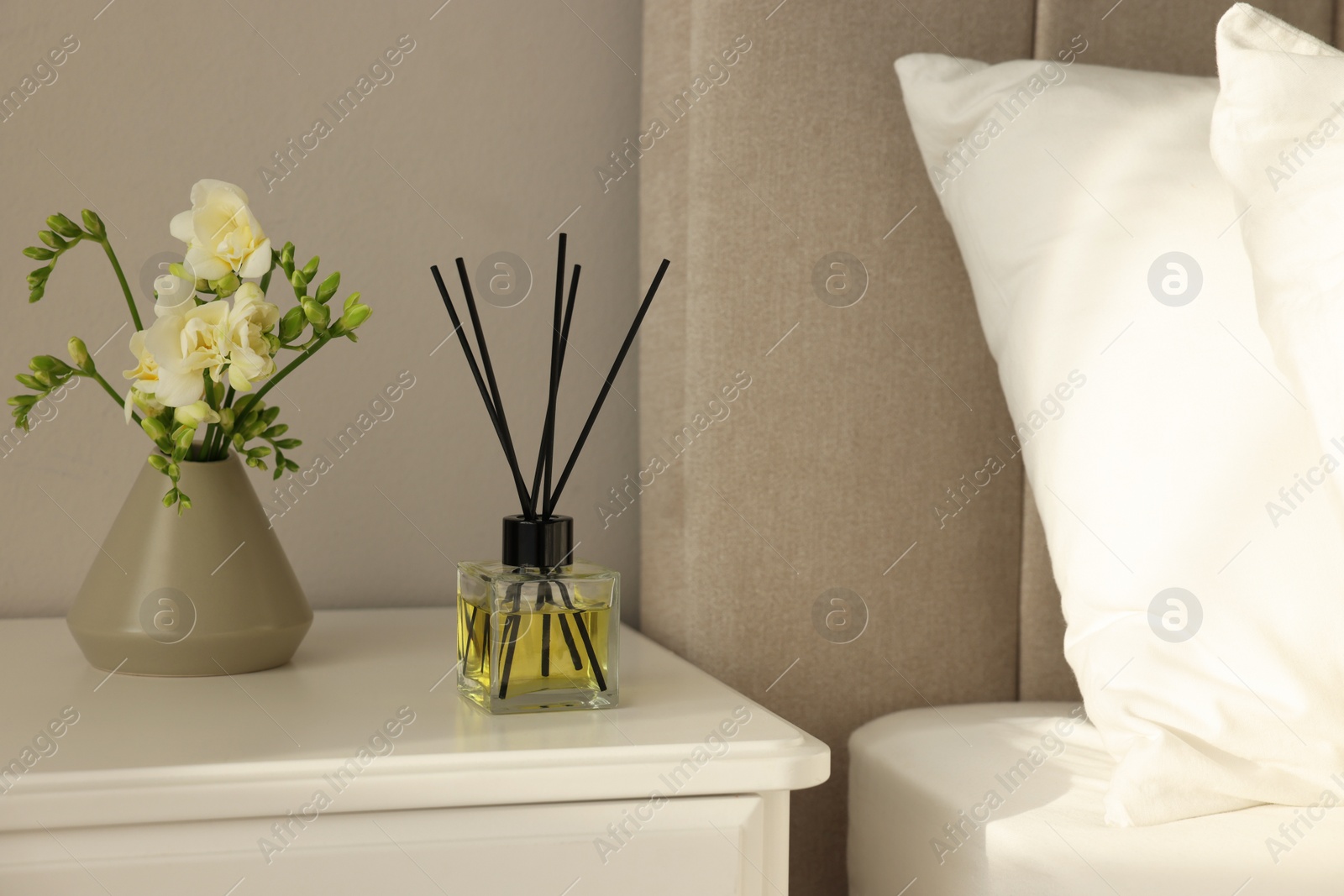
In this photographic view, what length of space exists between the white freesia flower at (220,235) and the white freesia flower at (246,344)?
2 centimetres

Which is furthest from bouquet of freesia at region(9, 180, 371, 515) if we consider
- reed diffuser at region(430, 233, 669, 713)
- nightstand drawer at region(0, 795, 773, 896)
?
nightstand drawer at region(0, 795, 773, 896)

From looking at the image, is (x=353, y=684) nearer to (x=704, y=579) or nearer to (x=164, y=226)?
(x=704, y=579)

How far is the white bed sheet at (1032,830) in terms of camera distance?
1.99 feet

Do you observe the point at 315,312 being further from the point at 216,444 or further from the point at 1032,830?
the point at 1032,830

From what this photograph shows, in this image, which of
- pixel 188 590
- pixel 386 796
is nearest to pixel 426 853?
pixel 386 796

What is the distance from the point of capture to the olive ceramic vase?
2.43ft

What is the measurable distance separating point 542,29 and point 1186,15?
627 mm

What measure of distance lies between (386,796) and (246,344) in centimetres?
32

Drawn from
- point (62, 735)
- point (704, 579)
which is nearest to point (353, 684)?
point (62, 735)

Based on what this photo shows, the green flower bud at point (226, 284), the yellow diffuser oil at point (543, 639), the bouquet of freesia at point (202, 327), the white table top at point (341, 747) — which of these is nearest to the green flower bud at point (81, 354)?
the bouquet of freesia at point (202, 327)

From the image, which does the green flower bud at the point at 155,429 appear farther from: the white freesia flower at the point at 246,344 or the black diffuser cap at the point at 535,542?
the black diffuser cap at the point at 535,542

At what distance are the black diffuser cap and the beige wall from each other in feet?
1.29

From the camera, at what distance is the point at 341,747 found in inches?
23.6

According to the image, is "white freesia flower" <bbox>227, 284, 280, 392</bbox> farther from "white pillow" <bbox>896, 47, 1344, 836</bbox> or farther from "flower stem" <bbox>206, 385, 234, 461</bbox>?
"white pillow" <bbox>896, 47, 1344, 836</bbox>
